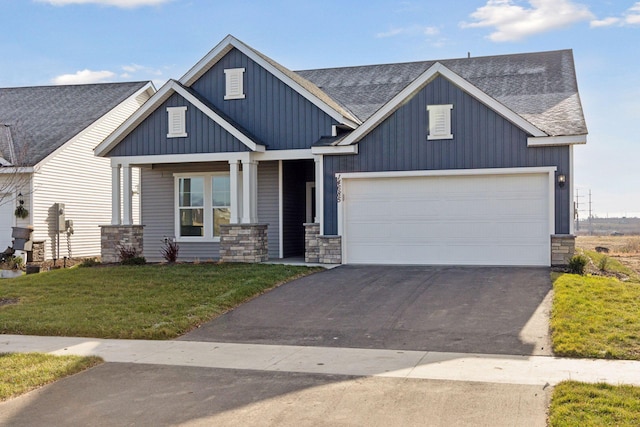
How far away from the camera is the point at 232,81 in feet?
68.7

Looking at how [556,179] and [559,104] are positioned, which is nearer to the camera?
[556,179]

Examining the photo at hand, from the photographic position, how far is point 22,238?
885 inches

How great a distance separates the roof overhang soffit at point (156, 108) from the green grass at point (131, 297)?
11.9ft

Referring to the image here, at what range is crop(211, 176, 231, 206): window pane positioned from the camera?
22.2 meters

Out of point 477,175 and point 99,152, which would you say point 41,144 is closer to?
point 99,152

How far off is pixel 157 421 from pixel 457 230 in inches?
476

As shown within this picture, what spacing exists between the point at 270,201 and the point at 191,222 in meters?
2.79

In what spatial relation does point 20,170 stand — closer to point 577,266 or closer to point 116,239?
point 116,239

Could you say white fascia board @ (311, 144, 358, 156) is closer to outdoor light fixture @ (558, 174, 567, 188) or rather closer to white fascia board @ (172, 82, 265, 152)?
white fascia board @ (172, 82, 265, 152)

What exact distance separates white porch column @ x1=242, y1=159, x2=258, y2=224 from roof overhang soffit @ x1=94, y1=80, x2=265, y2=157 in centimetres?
58

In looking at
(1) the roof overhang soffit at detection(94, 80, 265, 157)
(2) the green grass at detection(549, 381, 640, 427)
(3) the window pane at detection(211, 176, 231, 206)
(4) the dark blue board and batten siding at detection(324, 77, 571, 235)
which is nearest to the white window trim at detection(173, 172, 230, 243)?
(3) the window pane at detection(211, 176, 231, 206)

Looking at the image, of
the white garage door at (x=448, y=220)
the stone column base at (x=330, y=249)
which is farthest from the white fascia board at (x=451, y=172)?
the stone column base at (x=330, y=249)

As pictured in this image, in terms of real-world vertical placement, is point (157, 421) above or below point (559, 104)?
below

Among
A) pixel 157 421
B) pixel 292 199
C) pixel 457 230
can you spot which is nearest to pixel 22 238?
pixel 292 199
